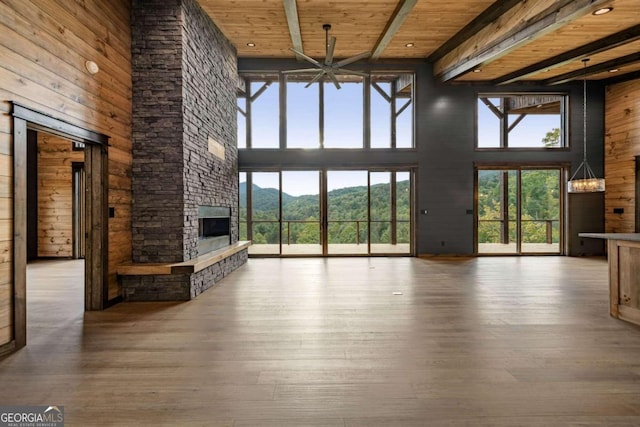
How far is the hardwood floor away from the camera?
1937 mm

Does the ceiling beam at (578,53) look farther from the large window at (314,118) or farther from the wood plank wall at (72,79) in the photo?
the wood plank wall at (72,79)

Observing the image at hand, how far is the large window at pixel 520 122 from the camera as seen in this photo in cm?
825

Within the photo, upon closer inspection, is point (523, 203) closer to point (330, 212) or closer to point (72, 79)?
point (330, 212)

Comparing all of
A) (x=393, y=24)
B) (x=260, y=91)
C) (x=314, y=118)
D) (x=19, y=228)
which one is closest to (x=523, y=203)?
(x=393, y=24)

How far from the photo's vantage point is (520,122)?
27.2ft

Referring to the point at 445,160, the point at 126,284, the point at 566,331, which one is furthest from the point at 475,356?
the point at 445,160

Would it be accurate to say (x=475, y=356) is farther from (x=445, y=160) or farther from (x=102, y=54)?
(x=445, y=160)

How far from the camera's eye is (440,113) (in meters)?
8.05

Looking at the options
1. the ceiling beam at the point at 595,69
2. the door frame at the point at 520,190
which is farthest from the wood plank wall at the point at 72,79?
the ceiling beam at the point at 595,69

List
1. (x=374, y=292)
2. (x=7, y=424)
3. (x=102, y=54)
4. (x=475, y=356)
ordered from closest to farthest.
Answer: (x=7, y=424), (x=475, y=356), (x=102, y=54), (x=374, y=292)

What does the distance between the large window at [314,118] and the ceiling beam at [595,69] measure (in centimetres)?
338

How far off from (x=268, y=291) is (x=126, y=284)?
1.85 m

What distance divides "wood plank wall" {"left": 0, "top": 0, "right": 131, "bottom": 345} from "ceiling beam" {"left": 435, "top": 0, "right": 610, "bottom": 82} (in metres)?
5.77

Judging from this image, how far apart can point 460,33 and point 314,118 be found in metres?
3.56
